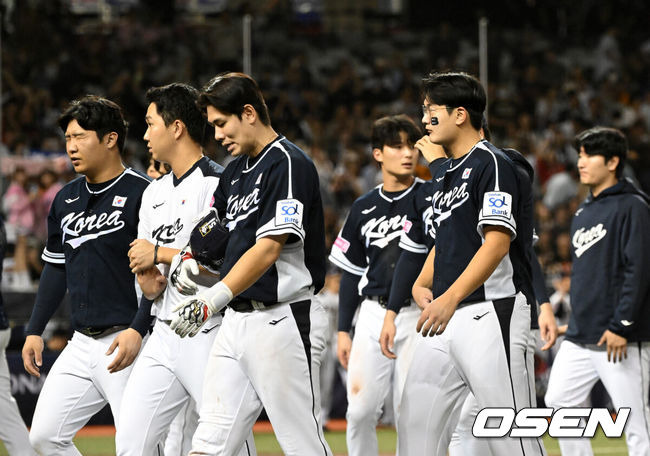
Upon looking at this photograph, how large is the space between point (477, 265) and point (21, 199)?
9993 millimetres

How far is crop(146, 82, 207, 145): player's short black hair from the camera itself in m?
5.72

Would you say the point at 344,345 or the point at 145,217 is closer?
the point at 145,217

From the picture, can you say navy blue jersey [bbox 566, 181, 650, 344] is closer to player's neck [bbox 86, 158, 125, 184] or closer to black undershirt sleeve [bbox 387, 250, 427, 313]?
black undershirt sleeve [bbox 387, 250, 427, 313]

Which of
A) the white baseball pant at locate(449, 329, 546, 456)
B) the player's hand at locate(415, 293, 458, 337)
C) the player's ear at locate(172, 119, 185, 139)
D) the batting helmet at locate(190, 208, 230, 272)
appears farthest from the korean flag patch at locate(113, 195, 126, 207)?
the white baseball pant at locate(449, 329, 546, 456)

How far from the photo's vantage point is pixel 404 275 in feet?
22.3

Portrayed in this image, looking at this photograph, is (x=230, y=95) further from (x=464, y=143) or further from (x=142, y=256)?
(x=464, y=143)

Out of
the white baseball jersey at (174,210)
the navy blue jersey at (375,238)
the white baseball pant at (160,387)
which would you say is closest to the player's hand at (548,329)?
the navy blue jersey at (375,238)

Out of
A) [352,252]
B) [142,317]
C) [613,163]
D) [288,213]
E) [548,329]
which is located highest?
[288,213]

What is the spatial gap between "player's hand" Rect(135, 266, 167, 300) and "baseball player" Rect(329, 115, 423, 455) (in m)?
1.91

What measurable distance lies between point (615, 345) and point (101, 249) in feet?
11.0

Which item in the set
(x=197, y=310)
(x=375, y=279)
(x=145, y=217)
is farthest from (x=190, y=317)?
(x=375, y=279)

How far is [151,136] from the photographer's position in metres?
5.75

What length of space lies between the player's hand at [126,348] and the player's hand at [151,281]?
234 mm

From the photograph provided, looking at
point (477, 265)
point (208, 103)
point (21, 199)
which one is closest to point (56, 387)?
point (208, 103)
